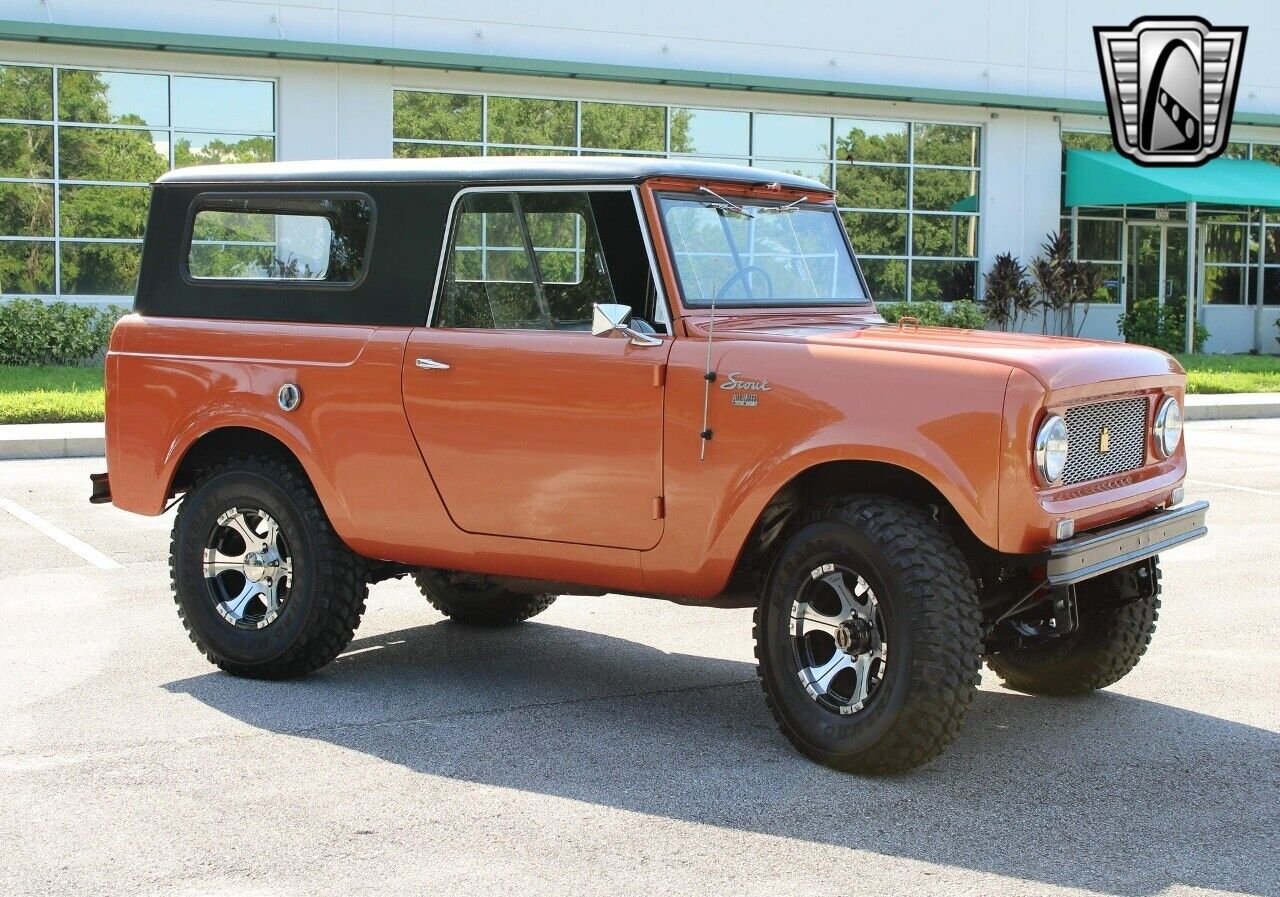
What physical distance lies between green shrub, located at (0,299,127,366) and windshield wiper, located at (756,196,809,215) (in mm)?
16786

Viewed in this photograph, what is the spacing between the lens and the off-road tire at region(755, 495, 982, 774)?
5133 millimetres

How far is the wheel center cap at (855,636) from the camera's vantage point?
5.32 metres

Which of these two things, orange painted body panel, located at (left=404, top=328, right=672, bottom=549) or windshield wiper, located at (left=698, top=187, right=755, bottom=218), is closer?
orange painted body panel, located at (left=404, top=328, right=672, bottom=549)

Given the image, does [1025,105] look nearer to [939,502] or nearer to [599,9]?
[599,9]

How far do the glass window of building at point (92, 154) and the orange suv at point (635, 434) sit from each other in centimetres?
1673

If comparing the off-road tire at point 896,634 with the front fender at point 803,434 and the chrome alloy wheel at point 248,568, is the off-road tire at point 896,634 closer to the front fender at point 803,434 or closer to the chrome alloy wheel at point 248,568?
the front fender at point 803,434

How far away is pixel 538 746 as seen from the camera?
5.67 m

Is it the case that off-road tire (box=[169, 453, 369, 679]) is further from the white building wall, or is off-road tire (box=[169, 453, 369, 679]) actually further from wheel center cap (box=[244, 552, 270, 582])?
the white building wall

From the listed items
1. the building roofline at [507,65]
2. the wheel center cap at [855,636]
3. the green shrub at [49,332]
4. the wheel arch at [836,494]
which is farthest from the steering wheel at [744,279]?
the building roofline at [507,65]

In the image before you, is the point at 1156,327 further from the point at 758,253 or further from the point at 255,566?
the point at 255,566

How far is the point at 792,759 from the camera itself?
5547 mm

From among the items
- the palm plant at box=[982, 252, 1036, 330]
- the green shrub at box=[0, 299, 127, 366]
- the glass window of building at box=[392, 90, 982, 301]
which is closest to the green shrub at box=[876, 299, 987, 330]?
the palm plant at box=[982, 252, 1036, 330]

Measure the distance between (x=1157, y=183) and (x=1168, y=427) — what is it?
23.5 meters

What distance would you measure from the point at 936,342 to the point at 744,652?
2.14 meters
